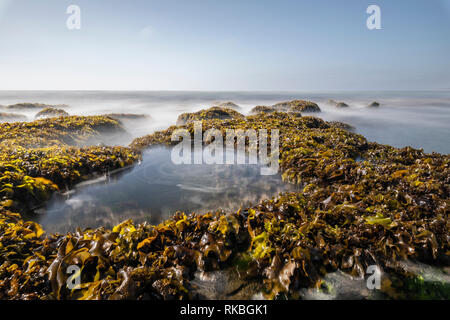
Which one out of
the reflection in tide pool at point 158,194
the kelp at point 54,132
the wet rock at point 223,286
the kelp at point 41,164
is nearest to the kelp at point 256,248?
the wet rock at point 223,286

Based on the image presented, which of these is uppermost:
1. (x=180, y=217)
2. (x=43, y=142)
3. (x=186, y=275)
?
(x=43, y=142)

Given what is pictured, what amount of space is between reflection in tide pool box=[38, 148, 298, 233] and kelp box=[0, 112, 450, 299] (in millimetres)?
551

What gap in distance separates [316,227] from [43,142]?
8.19 meters

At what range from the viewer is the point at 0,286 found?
174 centimetres

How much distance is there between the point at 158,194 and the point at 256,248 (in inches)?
94.9

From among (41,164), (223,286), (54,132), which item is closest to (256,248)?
(223,286)

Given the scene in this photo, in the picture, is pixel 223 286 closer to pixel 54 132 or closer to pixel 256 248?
pixel 256 248

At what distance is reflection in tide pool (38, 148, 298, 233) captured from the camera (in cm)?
319

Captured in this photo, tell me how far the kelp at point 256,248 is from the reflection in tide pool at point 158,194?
551mm

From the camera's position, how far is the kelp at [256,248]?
177cm

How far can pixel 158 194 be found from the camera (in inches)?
155

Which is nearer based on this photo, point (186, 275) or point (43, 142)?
point (186, 275)
